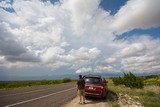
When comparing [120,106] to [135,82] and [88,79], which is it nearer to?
[88,79]

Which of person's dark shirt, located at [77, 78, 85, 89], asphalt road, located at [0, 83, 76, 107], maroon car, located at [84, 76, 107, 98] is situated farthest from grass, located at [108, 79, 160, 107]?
asphalt road, located at [0, 83, 76, 107]

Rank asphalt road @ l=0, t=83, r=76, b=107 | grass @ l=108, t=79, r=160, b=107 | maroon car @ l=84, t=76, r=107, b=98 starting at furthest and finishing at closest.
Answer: maroon car @ l=84, t=76, r=107, b=98 → grass @ l=108, t=79, r=160, b=107 → asphalt road @ l=0, t=83, r=76, b=107

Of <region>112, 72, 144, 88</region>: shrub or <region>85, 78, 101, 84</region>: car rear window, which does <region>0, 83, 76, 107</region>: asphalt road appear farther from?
<region>112, 72, 144, 88</region>: shrub

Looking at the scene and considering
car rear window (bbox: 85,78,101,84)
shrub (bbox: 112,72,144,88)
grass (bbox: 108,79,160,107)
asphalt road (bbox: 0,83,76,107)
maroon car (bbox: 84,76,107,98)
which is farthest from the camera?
shrub (bbox: 112,72,144,88)

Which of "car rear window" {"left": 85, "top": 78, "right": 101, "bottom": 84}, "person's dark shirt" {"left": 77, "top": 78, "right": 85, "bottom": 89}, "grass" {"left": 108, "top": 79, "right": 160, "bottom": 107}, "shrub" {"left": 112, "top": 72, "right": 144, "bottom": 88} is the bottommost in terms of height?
"grass" {"left": 108, "top": 79, "right": 160, "bottom": 107}

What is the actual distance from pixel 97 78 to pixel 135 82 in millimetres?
Answer: 19587

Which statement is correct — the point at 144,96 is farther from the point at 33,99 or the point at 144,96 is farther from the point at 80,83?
the point at 33,99

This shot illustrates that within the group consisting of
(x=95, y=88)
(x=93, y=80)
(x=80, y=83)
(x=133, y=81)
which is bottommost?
(x=95, y=88)

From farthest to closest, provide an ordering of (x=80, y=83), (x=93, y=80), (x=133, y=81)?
(x=133, y=81)
(x=93, y=80)
(x=80, y=83)

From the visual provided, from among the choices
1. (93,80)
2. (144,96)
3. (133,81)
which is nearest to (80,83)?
(93,80)

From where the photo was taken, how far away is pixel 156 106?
14898 millimetres

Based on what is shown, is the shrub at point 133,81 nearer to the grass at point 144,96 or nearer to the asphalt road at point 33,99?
the grass at point 144,96

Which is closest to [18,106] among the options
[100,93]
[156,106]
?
[100,93]

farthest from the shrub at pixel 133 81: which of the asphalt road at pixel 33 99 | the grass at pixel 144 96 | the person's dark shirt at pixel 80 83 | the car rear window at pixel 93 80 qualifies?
the person's dark shirt at pixel 80 83
